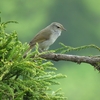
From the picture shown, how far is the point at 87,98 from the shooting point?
58000 millimetres

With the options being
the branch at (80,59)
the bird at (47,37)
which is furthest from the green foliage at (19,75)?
the bird at (47,37)

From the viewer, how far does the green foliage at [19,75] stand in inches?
149

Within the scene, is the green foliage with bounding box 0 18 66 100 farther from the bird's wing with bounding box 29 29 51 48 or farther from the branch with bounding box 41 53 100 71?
the bird's wing with bounding box 29 29 51 48

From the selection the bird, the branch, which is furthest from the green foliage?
the bird

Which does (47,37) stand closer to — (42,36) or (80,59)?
(42,36)

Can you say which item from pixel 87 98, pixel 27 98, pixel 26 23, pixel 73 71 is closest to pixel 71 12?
pixel 26 23

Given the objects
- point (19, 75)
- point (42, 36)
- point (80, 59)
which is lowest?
point (19, 75)

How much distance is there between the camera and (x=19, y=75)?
155 inches

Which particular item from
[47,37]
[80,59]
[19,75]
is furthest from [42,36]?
[19,75]

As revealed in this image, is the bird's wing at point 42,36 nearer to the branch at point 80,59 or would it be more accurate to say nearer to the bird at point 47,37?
the bird at point 47,37

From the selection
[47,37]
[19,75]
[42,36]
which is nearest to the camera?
[19,75]

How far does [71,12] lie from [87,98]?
24.0 meters

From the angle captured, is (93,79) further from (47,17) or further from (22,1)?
(22,1)

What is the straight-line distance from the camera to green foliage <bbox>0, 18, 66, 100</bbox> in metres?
3.78
